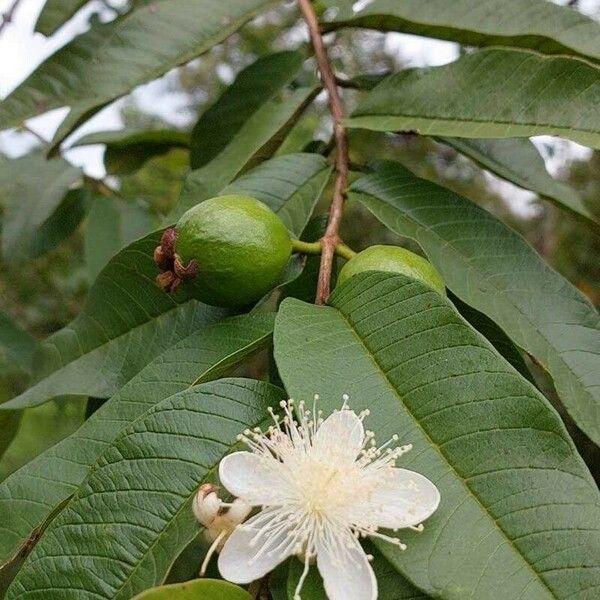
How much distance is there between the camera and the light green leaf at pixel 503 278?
2.55 ft

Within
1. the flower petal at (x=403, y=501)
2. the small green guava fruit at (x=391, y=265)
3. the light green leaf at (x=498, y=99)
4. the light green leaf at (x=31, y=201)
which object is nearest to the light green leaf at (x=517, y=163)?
the light green leaf at (x=498, y=99)

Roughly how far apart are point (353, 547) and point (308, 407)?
0.11 meters

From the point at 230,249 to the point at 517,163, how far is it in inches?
19.5

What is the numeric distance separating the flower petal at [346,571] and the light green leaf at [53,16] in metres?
0.93

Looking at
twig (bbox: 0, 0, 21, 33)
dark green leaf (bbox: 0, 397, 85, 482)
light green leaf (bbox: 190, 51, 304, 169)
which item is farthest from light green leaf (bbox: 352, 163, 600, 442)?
dark green leaf (bbox: 0, 397, 85, 482)

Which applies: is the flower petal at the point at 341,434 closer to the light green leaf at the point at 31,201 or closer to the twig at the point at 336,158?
the twig at the point at 336,158

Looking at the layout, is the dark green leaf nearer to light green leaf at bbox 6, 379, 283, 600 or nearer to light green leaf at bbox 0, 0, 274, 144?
light green leaf at bbox 0, 0, 274, 144

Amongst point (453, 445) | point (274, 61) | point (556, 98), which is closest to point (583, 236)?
point (274, 61)

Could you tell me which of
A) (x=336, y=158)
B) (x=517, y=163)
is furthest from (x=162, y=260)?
(x=517, y=163)

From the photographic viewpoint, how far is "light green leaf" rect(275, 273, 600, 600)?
0.54 metres

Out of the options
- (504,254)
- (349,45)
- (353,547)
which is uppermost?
(349,45)

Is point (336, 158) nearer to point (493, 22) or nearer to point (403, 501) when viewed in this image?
point (493, 22)

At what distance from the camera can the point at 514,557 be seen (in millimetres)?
546

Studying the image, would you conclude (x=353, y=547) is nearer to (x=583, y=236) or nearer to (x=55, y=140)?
(x=55, y=140)
